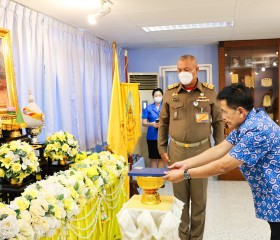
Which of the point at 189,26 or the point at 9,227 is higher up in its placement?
the point at 189,26

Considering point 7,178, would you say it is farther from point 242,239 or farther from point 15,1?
point 242,239

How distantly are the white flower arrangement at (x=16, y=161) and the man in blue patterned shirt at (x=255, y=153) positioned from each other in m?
1.00

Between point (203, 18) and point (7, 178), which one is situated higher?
point (203, 18)

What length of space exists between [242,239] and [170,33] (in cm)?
289

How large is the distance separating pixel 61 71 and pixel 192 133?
6.09 feet

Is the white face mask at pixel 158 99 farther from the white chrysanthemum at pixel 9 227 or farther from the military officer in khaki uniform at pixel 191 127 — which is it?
the white chrysanthemum at pixel 9 227

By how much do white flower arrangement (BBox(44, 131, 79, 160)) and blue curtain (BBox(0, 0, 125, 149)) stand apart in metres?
0.78

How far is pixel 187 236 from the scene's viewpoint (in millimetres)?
2889

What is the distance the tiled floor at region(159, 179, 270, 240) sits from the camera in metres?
3.32

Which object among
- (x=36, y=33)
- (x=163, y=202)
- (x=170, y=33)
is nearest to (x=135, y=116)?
(x=170, y=33)

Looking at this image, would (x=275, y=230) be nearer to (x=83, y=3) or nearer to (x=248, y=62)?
(x=83, y=3)

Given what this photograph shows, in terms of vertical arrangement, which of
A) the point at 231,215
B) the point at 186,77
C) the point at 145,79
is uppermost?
the point at 145,79

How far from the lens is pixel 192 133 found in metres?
2.82

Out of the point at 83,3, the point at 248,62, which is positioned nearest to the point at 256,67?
the point at 248,62
